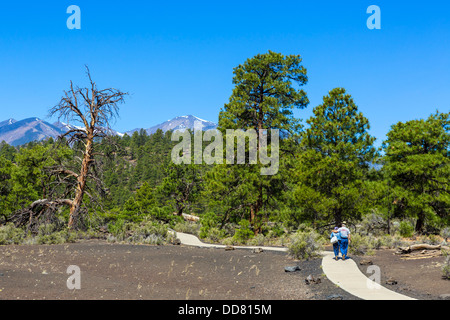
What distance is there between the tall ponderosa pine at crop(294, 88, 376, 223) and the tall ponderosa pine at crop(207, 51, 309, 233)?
239 centimetres

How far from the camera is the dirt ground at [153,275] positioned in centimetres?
816

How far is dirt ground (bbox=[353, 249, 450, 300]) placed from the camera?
26.6 ft

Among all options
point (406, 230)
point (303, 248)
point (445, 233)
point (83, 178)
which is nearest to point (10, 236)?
point (83, 178)

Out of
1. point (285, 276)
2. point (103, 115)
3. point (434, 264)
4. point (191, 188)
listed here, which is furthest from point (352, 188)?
point (191, 188)

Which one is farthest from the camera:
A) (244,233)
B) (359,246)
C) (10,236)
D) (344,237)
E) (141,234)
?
(244,233)

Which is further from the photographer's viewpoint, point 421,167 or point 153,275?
point 421,167

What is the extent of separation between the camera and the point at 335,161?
18188 mm

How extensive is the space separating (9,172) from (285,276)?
32.6 m

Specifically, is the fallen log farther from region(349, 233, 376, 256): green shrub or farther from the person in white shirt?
the person in white shirt

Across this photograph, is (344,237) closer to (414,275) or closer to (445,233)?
(414,275)

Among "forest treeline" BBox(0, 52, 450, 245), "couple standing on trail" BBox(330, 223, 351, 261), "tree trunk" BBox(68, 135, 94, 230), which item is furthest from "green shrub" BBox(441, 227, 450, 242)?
"tree trunk" BBox(68, 135, 94, 230)

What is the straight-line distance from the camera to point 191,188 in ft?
126


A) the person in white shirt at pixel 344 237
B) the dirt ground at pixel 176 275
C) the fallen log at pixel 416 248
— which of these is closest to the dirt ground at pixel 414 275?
the dirt ground at pixel 176 275

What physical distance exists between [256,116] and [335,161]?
20.0 ft
